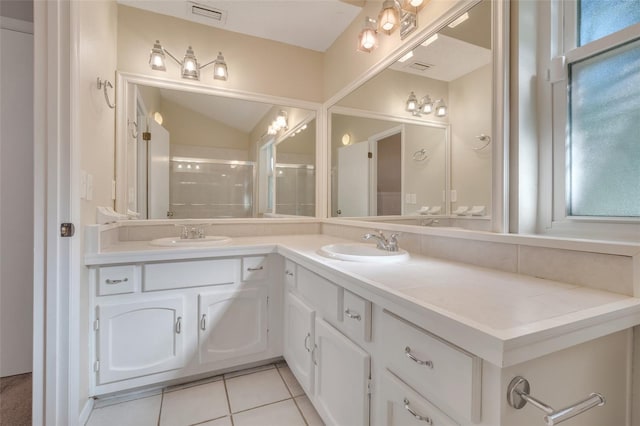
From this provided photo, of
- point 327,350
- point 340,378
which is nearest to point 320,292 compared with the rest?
point 327,350

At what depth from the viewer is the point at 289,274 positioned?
164cm

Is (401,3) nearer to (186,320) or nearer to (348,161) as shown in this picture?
(348,161)

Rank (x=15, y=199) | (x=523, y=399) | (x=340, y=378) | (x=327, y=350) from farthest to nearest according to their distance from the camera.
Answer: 1. (x=15, y=199)
2. (x=327, y=350)
3. (x=340, y=378)
4. (x=523, y=399)

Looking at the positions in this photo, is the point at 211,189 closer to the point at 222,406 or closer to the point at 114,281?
the point at 114,281

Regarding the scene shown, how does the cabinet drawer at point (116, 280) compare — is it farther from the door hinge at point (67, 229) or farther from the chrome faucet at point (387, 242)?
the chrome faucet at point (387, 242)

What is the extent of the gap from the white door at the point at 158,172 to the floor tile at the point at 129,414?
1103 millimetres

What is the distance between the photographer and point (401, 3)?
5.09 ft

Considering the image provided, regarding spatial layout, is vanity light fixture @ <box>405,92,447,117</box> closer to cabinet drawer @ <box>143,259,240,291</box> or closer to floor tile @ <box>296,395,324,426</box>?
cabinet drawer @ <box>143,259,240,291</box>

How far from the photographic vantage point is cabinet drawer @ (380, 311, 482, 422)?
1.95 ft

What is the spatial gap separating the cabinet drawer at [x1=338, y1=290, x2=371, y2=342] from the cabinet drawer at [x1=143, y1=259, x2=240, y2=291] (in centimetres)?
84

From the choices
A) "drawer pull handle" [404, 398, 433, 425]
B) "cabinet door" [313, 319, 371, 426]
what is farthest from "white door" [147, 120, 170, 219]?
"drawer pull handle" [404, 398, 433, 425]

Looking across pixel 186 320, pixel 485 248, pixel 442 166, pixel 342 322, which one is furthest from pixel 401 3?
pixel 186 320

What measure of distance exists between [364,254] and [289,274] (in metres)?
0.45

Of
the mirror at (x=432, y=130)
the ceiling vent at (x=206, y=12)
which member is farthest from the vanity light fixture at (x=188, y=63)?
the mirror at (x=432, y=130)
